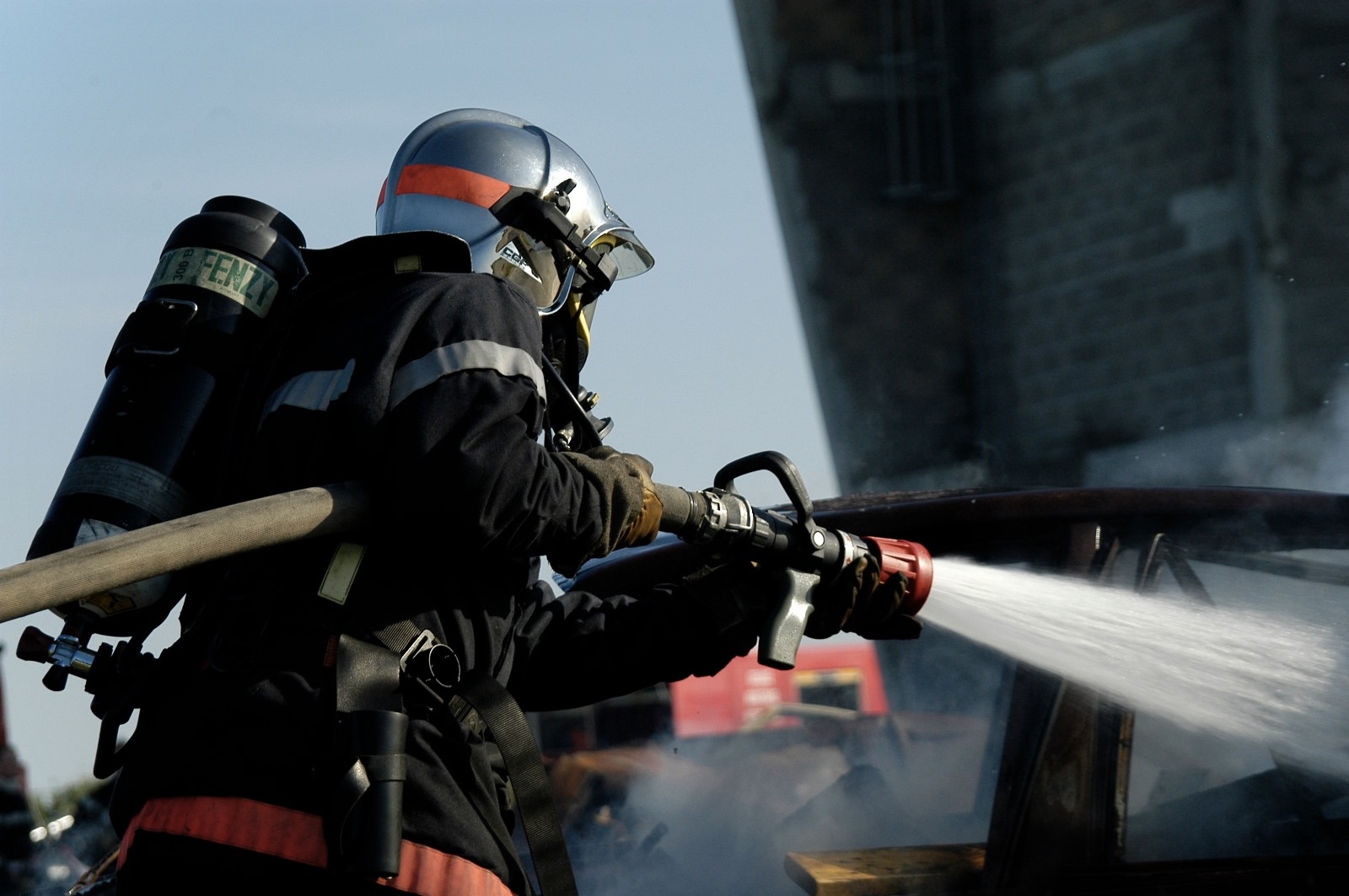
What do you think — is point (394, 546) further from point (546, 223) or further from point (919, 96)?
point (919, 96)

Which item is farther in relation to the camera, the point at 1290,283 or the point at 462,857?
the point at 1290,283

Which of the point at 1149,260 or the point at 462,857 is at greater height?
the point at 1149,260

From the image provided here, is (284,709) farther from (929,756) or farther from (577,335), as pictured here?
(929,756)

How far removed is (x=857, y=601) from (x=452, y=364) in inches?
34.7

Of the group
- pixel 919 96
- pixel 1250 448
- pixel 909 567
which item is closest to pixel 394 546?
pixel 909 567

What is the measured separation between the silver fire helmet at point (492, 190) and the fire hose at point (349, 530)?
0.54m

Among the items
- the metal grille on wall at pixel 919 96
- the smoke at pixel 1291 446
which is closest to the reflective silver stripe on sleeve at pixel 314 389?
the smoke at pixel 1291 446

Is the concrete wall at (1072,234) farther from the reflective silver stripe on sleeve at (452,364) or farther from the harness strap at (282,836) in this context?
the harness strap at (282,836)

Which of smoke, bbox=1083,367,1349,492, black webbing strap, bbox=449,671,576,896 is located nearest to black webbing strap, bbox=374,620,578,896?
black webbing strap, bbox=449,671,576,896

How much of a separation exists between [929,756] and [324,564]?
148cm

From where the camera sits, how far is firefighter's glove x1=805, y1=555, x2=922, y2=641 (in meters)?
2.42

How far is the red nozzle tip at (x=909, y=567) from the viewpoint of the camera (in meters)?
2.47

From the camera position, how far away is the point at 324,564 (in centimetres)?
196

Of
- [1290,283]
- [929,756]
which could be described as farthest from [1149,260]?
[929,756]
